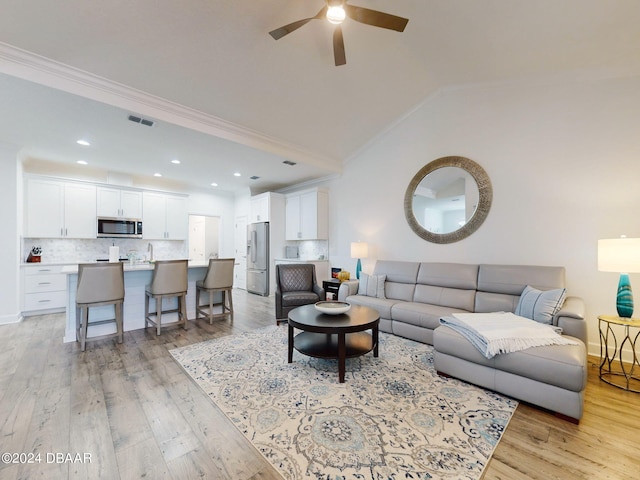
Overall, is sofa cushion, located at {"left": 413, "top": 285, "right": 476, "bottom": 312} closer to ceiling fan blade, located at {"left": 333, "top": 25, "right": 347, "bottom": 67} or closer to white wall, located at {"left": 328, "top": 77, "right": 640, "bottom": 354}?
white wall, located at {"left": 328, "top": 77, "right": 640, "bottom": 354}

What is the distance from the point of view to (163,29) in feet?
8.32

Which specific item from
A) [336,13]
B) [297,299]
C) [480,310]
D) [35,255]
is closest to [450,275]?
[480,310]

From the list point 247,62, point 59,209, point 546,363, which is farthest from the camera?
point 59,209

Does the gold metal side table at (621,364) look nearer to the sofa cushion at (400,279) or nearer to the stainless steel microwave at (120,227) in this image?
the sofa cushion at (400,279)

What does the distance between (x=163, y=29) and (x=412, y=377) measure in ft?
13.3

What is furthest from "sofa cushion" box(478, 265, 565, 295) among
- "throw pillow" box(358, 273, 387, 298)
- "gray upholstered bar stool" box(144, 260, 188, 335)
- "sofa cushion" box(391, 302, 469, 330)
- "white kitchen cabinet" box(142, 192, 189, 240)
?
"white kitchen cabinet" box(142, 192, 189, 240)

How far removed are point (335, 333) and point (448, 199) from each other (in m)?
2.84

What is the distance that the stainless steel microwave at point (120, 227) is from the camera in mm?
5488

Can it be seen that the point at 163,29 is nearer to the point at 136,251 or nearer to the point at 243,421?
the point at 243,421

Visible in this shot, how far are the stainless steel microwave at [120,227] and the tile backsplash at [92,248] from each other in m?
0.34

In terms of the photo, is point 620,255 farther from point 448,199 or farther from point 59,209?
point 59,209

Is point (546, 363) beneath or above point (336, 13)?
beneath

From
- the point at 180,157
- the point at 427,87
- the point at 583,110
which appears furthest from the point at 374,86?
the point at 180,157

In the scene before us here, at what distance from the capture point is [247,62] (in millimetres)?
3057
